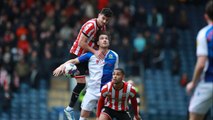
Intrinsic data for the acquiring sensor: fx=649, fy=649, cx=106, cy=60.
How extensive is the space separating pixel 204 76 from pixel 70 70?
4037 mm

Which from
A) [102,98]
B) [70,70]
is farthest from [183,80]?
[70,70]

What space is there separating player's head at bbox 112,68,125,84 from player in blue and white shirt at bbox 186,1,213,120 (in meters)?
3.30

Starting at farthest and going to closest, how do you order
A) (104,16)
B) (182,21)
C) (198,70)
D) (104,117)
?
(182,21), (104,117), (104,16), (198,70)

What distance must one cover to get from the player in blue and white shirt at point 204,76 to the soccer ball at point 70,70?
12.7 ft

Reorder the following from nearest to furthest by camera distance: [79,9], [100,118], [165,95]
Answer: [100,118] < [165,95] < [79,9]

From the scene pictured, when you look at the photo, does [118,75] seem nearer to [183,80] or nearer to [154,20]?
[183,80]

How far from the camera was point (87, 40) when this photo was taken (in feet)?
45.0

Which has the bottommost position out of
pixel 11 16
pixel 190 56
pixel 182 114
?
pixel 182 114

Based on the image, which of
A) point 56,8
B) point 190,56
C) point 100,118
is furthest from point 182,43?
point 100,118

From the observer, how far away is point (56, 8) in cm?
2770

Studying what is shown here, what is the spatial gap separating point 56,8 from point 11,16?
6.63 ft

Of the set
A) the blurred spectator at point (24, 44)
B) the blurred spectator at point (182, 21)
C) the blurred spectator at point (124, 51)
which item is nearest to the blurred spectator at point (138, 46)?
the blurred spectator at point (124, 51)

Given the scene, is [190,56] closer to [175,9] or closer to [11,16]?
[175,9]

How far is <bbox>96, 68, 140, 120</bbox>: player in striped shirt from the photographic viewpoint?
13.6 metres
